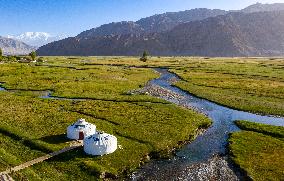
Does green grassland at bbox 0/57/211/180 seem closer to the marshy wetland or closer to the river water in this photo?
the marshy wetland

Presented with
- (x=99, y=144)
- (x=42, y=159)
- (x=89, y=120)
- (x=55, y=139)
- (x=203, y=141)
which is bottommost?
(x=203, y=141)

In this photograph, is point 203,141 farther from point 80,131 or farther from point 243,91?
point 243,91

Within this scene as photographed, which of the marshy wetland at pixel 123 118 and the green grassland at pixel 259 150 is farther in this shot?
the marshy wetland at pixel 123 118

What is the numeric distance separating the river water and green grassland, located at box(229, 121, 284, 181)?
205 centimetres

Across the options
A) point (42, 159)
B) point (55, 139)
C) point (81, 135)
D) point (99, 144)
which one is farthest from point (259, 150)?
point (42, 159)

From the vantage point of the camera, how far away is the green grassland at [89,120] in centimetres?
4438

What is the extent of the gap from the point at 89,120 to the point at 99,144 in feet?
60.0

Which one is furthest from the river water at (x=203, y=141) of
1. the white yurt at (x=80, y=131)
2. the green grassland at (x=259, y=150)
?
the white yurt at (x=80, y=131)

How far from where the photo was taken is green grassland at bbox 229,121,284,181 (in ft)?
144

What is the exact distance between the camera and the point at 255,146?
53.1 m

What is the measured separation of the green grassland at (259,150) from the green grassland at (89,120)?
743cm

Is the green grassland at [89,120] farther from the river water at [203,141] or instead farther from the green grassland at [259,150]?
the green grassland at [259,150]

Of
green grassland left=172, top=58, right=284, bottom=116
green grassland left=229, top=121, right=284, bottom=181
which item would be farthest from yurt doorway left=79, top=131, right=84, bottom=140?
green grassland left=172, top=58, right=284, bottom=116

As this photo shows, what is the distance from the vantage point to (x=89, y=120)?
213 feet
